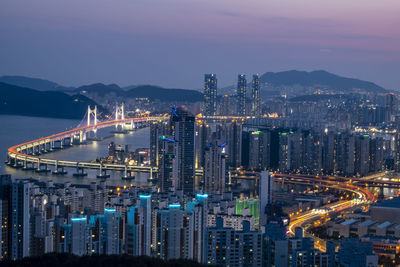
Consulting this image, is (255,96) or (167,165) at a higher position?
(255,96)

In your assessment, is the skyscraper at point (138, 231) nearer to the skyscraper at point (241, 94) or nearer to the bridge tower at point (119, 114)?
the bridge tower at point (119, 114)

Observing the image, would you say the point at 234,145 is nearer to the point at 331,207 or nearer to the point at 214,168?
the point at 214,168

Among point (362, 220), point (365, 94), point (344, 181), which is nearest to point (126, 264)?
point (362, 220)

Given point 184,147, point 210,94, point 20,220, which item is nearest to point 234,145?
point 184,147

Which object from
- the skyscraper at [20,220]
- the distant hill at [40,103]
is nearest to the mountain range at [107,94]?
the distant hill at [40,103]

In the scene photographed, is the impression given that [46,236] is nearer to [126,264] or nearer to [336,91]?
[126,264]
